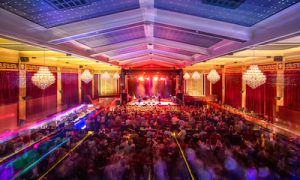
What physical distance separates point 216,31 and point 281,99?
7.03 meters

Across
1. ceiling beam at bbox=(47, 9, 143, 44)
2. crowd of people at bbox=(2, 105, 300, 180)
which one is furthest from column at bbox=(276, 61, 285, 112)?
ceiling beam at bbox=(47, 9, 143, 44)

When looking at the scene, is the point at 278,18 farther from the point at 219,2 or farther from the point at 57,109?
the point at 57,109

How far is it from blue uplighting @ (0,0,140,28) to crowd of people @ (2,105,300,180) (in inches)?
107

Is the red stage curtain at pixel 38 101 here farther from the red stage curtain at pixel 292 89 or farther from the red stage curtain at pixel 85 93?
the red stage curtain at pixel 292 89

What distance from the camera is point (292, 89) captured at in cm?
934

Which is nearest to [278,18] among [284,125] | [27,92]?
[284,125]

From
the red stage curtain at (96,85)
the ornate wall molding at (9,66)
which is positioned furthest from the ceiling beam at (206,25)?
the red stage curtain at (96,85)

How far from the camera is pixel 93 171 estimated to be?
165 inches

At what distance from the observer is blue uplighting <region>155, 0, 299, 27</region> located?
3312 millimetres

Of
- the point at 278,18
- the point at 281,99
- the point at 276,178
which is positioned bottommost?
the point at 276,178

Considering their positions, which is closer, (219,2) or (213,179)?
(219,2)

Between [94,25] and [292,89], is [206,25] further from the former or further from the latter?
[292,89]

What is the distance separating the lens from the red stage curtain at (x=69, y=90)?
1459 cm

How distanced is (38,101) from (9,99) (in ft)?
8.28
